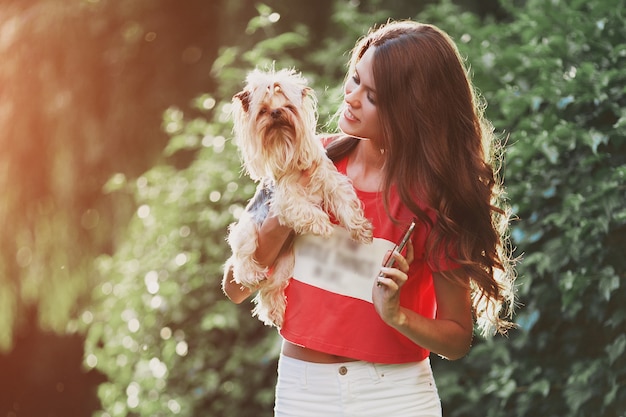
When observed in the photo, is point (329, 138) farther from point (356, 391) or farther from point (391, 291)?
point (356, 391)

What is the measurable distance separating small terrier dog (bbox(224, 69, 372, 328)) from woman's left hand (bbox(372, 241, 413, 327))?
0.57ft

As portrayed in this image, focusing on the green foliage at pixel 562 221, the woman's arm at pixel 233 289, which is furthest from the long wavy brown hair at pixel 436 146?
the green foliage at pixel 562 221

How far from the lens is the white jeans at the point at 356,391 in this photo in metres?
2.61

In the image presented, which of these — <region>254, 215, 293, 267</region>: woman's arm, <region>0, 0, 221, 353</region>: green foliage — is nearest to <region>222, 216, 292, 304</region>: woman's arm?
<region>254, 215, 293, 267</region>: woman's arm

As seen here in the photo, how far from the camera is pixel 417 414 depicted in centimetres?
265

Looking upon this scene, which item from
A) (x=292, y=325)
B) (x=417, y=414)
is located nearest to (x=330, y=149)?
(x=292, y=325)

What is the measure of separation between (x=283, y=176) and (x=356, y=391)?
1.96 feet

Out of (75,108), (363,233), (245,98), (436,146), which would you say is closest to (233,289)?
(363,233)

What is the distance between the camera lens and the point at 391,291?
2482mm

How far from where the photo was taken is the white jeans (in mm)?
2611

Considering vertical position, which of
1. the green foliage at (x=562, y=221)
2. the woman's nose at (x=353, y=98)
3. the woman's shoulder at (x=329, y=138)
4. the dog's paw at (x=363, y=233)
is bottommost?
the green foliage at (x=562, y=221)

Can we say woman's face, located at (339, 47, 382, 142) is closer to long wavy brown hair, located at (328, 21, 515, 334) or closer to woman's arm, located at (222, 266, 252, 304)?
long wavy brown hair, located at (328, 21, 515, 334)

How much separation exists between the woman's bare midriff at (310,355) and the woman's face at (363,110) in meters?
0.58

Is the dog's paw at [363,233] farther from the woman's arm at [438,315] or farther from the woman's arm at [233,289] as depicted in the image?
the woman's arm at [233,289]
